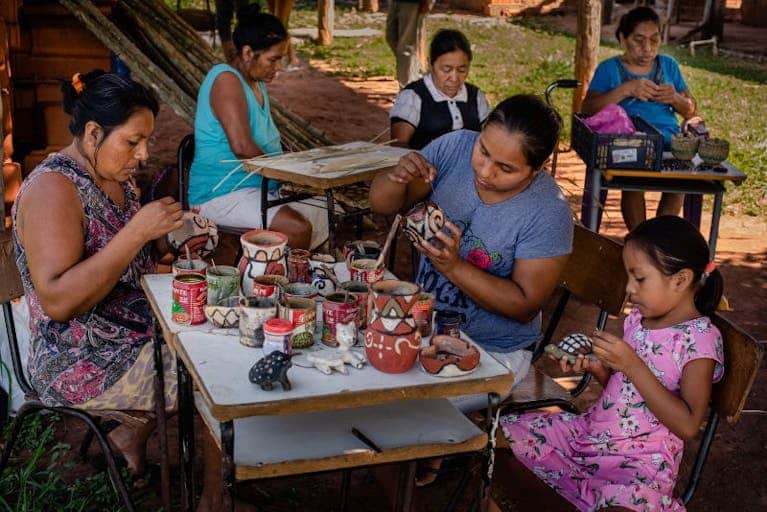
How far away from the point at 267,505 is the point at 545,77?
11.3 meters

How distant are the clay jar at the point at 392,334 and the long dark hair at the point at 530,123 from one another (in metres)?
0.79

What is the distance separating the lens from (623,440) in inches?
109

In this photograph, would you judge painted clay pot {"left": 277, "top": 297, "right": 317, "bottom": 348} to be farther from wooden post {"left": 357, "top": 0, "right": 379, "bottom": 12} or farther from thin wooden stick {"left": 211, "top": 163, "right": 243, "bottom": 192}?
wooden post {"left": 357, "top": 0, "right": 379, "bottom": 12}

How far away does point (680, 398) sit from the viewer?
8.73ft

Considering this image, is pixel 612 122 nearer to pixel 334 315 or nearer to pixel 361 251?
pixel 361 251

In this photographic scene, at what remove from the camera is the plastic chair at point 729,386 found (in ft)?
8.25

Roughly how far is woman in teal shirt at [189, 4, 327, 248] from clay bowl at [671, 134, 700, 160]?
6.86 feet

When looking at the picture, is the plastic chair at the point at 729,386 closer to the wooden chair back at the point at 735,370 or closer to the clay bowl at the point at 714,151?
the wooden chair back at the point at 735,370

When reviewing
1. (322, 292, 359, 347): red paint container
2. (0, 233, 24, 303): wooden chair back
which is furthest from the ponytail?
(0, 233, 24, 303): wooden chair back

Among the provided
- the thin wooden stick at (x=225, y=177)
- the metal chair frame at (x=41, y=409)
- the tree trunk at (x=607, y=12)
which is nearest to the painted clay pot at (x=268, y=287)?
the metal chair frame at (x=41, y=409)

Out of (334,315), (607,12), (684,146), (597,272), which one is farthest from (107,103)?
(607,12)

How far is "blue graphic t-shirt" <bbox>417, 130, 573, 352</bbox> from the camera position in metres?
3.03

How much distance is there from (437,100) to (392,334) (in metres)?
3.17

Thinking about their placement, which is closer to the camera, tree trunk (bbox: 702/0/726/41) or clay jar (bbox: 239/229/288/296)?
clay jar (bbox: 239/229/288/296)
